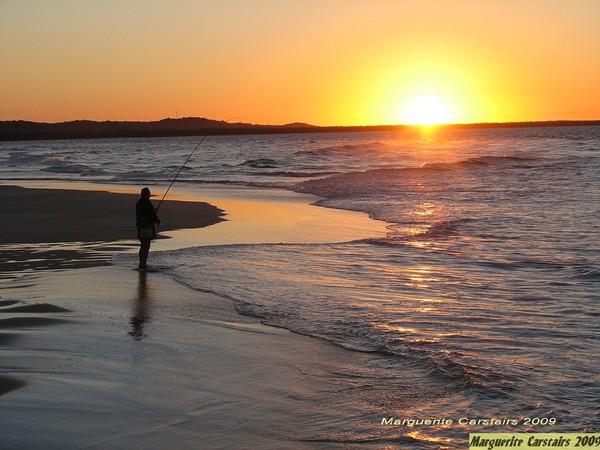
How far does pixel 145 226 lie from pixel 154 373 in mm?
5090

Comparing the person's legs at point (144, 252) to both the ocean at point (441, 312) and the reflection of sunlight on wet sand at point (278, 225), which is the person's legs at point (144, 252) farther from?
the reflection of sunlight on wet sand at point (278, 225)

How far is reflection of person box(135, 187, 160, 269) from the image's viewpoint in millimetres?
10492

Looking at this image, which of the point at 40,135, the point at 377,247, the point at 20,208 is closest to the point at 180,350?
the point at 377,247

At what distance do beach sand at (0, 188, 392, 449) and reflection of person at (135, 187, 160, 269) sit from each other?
3.77ft

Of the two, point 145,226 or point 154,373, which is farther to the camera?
point 145,226

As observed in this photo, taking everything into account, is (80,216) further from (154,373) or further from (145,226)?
(154,373)

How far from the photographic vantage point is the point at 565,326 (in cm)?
729

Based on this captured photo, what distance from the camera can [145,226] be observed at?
421 inches

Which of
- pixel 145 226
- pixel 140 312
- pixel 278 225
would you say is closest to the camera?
pixel 140 312

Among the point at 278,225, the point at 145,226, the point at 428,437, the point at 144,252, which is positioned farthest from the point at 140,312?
the point at 278,225

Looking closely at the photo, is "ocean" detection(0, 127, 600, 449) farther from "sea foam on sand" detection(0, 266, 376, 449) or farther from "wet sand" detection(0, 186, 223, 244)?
"wet sand" detection(0, 186, 223, 244)

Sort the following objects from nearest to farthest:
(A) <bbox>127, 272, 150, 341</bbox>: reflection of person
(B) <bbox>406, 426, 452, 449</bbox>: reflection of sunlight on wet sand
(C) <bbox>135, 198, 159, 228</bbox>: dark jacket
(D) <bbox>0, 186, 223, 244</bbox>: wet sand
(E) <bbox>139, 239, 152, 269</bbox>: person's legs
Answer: (B) <bbox>406, 426, 452, 449</bbox>: reflection of sunlight on wet sand
(A) <bbox>127, 272, 150, 341</bbox>: reflection of person
(E) <bbox>139, 239, 152, 269</bbox>: person's legs
(C) <bbox>135, 198, 159, 228</bbox>: dark jacket
(D) <bbox>0, 186, 223, 244</bbox>: wet sand

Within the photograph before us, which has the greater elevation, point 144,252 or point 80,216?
point 144,252

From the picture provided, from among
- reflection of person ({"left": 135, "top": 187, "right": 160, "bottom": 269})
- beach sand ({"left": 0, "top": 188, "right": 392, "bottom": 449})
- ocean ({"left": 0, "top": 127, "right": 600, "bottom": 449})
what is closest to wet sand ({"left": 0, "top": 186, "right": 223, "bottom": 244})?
ocean ({"left": 0, "top": 127, "right": 600, "bottom": 449})
